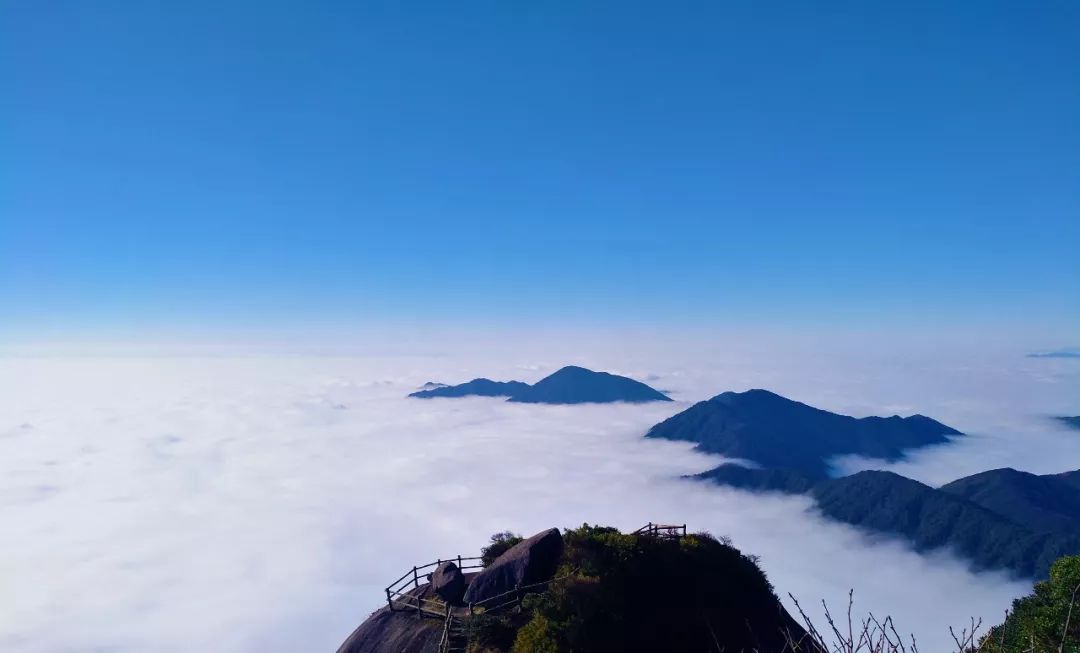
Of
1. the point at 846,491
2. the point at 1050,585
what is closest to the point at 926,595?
the point at 846,491

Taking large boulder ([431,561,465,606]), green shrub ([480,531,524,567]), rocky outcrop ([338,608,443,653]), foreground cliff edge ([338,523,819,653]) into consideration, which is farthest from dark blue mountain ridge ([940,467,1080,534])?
rocky outcrop ([338,608,443,653])

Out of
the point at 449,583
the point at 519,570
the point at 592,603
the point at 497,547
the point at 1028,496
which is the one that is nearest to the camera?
the point at 592,603

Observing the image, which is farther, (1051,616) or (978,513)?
(978,513)

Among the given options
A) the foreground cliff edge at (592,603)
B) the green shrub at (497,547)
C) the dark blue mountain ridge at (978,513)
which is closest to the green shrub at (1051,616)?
the foreground cliff edge at (592,603)

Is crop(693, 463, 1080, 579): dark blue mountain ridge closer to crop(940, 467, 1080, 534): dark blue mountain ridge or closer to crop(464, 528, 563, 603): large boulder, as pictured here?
crop(940, 467, 1080, 534): dark blue mountain ridge

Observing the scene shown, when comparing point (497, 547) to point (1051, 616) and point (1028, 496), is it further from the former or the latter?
point (1028, 496)

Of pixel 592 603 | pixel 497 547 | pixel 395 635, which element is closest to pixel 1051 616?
pixel 592 603
